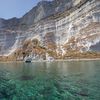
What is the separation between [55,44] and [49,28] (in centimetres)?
1526

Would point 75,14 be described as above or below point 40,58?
above

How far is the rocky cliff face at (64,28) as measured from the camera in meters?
129

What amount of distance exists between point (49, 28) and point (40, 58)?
27.5 meters

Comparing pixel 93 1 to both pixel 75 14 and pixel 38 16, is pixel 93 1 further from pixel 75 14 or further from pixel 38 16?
pixel 38 16

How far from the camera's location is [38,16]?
19512 cm

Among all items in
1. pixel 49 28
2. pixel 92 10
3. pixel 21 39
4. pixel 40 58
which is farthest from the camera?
pixel 21 39

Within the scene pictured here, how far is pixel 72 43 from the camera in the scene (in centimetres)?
13688

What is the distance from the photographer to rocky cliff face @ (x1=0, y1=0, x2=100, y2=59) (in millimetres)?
129125

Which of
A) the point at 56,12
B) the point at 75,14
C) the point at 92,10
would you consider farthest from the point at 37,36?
the point at 92,10

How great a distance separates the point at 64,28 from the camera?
152 m

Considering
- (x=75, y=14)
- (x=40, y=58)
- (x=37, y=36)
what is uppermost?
(x=75, y=14)

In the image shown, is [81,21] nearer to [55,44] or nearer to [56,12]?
[55,44]

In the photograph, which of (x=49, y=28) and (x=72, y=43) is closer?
(x=72, y=43)

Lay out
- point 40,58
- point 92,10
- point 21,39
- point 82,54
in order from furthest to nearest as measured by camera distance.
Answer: point 21,39, point 40,58, point 92,10, point 82,54
